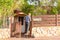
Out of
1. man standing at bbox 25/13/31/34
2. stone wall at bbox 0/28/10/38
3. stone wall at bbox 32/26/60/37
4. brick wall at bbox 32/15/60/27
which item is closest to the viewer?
stone wall at bbox 0/28/10/38

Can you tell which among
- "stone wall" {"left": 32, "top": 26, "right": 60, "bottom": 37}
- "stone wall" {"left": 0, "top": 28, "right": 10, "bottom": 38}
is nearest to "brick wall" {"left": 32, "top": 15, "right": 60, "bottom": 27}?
"stone wall" {"left": 32, "top": 26, "right": 60, "bottom": 37}

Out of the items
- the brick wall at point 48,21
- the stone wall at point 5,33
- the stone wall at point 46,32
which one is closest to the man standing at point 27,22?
the stone wall at point 46,32

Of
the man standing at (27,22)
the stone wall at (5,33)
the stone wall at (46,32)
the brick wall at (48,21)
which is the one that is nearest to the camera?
the stone wall at (5,33)

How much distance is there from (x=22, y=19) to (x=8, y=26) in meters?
3.08

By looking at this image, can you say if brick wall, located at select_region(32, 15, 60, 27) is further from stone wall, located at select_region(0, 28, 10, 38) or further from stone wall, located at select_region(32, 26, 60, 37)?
stone wall, located at select_region(0, 28, 10, 38)

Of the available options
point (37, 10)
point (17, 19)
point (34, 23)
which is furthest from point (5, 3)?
point (37, 10)

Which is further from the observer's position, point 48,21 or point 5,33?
point 48,21

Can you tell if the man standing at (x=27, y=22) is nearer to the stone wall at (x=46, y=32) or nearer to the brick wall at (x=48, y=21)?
the stone wall at (x=46, y=32)

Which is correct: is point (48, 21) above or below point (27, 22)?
below

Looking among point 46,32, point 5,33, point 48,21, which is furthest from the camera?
point 48,21

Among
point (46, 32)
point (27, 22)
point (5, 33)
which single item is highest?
point (27, 22)

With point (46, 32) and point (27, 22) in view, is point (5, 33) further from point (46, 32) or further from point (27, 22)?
point (46, 32)

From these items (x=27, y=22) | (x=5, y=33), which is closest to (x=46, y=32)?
(x=27, y=22)

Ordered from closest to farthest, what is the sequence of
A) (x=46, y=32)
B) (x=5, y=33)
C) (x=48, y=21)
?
(x=5, y=33)
(x=46, y=32)
(x=48, y=21)
